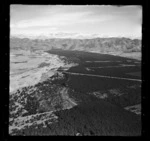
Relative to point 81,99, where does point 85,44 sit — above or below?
above

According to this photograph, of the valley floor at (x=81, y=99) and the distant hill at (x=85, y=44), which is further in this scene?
the distant hill at (x=85, y=44)

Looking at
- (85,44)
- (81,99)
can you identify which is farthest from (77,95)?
(85,44)

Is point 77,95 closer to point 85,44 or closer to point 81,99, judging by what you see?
point 81,99

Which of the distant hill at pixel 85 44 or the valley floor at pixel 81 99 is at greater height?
the distant hill at pixel 85 44

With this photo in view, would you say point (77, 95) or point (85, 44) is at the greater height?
point (85, 44)

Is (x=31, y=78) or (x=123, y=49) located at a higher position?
(x=123, y=49)
